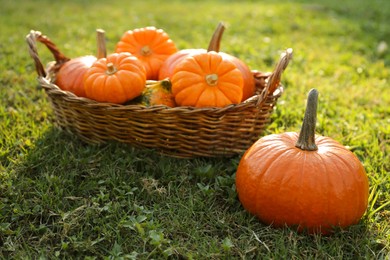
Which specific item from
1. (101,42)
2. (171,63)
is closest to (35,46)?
(101,42)

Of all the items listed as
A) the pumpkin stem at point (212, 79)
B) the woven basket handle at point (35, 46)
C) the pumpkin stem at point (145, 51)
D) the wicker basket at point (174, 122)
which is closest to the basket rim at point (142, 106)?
the wicker basket at point (174, 122)

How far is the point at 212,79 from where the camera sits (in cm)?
280

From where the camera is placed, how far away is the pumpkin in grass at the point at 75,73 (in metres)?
3.11

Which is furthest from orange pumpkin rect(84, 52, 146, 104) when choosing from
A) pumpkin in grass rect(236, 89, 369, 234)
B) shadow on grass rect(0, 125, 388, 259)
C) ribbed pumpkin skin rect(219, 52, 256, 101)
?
pumpkin in grass rect(236, 89, 369, 234)

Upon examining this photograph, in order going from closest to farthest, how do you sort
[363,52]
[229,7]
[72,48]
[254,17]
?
[72,48], [363,52], [254,17], [229,7]

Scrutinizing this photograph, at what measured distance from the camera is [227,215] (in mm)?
2434

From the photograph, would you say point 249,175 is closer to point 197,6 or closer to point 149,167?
point 149,167

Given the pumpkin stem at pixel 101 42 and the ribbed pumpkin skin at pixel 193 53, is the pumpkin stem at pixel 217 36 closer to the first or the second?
the ribbed pumpkin skin at pixel 193 53

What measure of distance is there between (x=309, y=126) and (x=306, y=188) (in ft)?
0.99

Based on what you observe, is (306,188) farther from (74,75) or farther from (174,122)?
(74,75)

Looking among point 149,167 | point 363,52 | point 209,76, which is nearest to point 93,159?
point 149,167

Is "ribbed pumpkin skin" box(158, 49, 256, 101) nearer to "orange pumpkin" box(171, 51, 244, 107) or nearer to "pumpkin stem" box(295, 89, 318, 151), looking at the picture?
"orange pumpkin" box(171, 51, 244, 107)

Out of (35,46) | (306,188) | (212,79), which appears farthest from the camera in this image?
(35,46)

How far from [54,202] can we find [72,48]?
3.03 m
